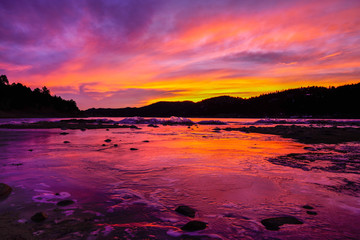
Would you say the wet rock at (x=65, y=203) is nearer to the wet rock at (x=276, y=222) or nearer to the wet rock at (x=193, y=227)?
the wet rock at (x=193, y=227)

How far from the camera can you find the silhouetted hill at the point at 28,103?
11501cm

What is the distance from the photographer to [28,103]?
131625mm


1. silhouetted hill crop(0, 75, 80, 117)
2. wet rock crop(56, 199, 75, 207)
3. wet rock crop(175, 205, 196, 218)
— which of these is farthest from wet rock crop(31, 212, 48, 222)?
silhouetted hill crop(0, 75, 80, 117)

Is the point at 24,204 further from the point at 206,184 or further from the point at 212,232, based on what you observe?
the point at 206,184

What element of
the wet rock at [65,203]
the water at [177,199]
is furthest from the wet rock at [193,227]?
the wet rock at [65,203]

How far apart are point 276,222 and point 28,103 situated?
161 meters

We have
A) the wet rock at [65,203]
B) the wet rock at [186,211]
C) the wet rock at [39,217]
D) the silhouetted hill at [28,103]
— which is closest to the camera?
the wet rock at [39,217]

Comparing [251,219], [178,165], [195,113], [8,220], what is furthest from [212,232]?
[195,113]

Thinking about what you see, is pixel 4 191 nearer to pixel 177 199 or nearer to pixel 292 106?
pixel 177 199

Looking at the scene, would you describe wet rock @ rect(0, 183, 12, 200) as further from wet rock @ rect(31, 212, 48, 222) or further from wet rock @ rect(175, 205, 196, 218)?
wet rock @ rect(175, 205, 196, 218)

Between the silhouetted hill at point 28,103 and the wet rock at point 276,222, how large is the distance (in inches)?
5044

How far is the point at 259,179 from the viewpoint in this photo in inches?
246

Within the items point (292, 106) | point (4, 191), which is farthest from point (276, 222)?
point (292, 106)

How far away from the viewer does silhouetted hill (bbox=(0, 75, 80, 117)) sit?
11501cm
